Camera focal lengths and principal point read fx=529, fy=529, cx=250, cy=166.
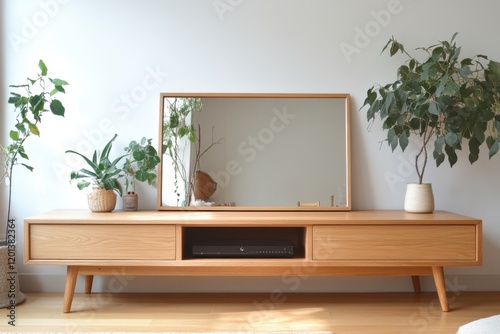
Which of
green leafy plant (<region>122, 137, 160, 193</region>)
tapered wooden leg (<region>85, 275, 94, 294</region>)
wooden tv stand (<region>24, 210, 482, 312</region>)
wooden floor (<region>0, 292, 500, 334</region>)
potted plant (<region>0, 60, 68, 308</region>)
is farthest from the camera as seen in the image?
tapered wooden leg (<region>85, 275, 94, 294</region>)

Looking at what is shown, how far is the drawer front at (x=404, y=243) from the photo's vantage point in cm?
265

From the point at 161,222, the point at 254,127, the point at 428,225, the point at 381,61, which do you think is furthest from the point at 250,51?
the point at 428,225

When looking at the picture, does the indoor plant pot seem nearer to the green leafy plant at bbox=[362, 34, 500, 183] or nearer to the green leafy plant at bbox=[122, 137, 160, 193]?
the green leafy plant at bbox=[122, 137, 160, 193]

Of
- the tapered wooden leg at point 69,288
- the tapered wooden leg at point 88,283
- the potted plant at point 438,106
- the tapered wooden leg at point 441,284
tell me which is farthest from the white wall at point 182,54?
the tapered wooden leg at point 441,284

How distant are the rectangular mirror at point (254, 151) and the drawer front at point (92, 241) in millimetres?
425

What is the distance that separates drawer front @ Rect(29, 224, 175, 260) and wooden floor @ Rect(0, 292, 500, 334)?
31 centimetres

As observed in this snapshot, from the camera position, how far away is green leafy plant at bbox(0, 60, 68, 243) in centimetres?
283

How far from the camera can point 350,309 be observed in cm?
280

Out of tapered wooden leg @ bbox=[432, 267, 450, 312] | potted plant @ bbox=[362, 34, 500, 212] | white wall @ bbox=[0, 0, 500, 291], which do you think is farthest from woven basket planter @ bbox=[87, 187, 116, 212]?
tapered wooden leg @ bbox=[432, 267, 450, 312]

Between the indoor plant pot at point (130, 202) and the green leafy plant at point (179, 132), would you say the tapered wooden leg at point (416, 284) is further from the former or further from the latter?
the indoor plant pot at point (130, 202)

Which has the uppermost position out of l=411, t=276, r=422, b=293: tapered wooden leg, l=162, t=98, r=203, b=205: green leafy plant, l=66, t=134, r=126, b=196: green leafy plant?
l=162, t=98, r=203, b=205: green leafy plant

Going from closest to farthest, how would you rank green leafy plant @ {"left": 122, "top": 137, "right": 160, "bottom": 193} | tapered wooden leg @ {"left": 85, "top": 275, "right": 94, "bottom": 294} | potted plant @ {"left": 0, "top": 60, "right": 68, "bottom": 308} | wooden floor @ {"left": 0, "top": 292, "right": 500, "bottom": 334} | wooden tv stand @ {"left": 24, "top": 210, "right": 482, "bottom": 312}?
1. wooden floor @ {"left": 0, "top": 292, "right": 500, "bottom": 334}
2. wooden tv stand @ {"left": 24, "top": 210, "right": 482, "bottom": 312}
3. potted plant @ {"left": 0, "top": 60, "right": 68, "bottom": 308}
4. green leafy plant @ {"left": 122, "top": 137, "right": 160, "bottom": 193}
5. tapered wooden leg @ {"left": 85, "top": 275, "right": 94, "bottom": 294}

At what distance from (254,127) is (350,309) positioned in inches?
45.1

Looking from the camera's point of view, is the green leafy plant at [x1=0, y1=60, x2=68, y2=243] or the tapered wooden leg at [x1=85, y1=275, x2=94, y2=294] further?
the tapered wooden leg at [x1=85, y1=275, x2=94, y2=294]
